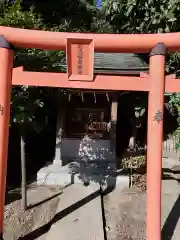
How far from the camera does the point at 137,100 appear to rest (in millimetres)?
9484

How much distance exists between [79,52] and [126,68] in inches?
150

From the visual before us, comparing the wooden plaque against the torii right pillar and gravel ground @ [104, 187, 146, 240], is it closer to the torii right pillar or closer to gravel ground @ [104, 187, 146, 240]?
the torii right pillar

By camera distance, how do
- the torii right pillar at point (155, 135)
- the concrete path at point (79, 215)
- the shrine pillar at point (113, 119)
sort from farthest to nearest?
the shrine pillar at point (113, 119) → the concrete path at point (79, 215) → the torii right pillar at point (155, 135)

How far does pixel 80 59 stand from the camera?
4922 mm

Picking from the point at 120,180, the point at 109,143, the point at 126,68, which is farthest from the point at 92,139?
the point at 126,68

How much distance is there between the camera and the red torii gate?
494cm

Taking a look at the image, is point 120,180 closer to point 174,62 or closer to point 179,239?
point 179,239

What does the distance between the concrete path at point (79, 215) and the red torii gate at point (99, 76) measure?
1024 millimetres

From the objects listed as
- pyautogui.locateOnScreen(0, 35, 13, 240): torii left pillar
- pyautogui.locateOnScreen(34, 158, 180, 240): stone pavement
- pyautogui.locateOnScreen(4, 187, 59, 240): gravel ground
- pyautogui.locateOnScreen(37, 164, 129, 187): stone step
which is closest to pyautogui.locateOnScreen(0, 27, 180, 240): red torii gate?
pyautogui.locateOnScreen(0, 35, 13, 240): torii left pillar

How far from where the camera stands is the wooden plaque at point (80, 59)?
489 cm

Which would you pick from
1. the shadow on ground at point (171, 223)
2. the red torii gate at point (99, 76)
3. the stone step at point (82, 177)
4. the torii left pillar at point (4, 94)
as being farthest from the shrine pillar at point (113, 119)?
the torii left pillar at point (4, 94)

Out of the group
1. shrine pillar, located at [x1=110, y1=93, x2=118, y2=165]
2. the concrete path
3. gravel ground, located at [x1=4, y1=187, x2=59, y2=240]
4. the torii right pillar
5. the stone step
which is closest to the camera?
the torii right pillar

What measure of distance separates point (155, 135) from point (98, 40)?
173cm

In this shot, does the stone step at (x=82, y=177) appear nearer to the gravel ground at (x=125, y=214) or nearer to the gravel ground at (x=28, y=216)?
the gravel ground at (x=125, y=214)
